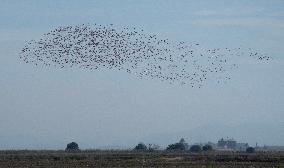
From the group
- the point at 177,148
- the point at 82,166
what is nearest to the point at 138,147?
the point at 177,148

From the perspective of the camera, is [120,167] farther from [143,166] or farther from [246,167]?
[246,167]

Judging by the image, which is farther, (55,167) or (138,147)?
(138,147)

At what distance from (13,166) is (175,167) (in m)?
16.5

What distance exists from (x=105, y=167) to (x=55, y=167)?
5117mm

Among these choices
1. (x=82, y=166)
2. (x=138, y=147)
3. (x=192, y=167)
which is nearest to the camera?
(x=192, y=167)

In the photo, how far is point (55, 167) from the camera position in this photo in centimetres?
6191

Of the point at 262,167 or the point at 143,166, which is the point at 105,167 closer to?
the point at 143,166

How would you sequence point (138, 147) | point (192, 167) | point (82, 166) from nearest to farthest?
1. point (192, 167)
2. point (82, 166)
3. point (138, 147)

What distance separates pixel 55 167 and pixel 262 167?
2134cm

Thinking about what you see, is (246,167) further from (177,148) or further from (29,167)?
(177,148)

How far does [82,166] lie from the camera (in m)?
64.4

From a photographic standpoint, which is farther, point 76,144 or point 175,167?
point 76,144

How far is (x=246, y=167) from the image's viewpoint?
63.9 meters

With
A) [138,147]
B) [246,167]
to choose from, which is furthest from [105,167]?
[138,147]
